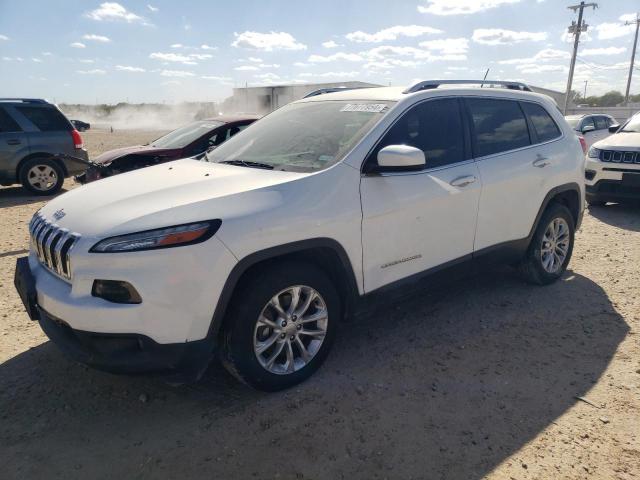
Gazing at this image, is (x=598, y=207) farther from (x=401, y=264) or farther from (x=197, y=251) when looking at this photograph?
(x=197, y=251)

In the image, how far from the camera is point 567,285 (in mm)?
4836

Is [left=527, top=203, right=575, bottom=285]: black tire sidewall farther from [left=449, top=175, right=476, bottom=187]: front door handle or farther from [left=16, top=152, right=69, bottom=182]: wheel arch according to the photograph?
[left=16, top=152, right=69, bottom=182]: wheel arch

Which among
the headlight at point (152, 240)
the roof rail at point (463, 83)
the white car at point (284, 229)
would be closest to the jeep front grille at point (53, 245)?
the white car at point (284, 229)

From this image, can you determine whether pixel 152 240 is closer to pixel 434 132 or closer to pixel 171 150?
pixel 434 132

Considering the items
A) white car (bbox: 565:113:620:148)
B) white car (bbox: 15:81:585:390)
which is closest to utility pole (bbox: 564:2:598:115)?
white car (bbox: 565:113:620:148)

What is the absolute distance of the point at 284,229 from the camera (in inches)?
108

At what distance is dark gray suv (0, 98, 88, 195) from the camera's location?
9219mm

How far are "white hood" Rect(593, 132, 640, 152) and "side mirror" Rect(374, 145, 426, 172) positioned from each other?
6.06 meters

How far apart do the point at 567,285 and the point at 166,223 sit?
3.94m

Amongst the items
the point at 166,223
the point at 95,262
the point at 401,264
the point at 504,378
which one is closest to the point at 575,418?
the point at 504,378

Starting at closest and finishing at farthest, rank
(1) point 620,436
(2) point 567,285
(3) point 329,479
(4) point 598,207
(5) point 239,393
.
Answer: (3) point 329,479 → (1) point 620,436 → (5) point 239,393 → (2) point 567,285 → (4) point 598,207

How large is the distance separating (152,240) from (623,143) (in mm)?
7739

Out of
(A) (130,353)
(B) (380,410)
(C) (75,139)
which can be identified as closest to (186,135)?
(C) (75,139)

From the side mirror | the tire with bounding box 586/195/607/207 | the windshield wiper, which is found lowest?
the tire with bounding box 586/195/607/207
